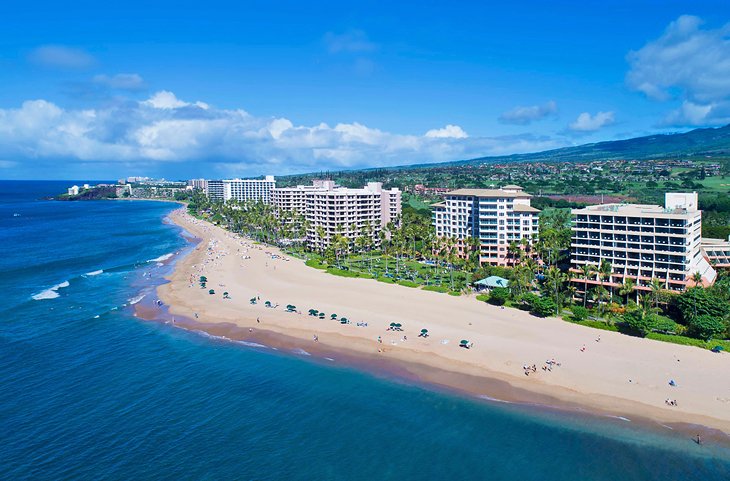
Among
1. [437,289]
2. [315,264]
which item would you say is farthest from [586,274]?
[315,264]

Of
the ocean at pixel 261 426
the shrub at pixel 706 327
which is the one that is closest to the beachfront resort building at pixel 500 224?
the shrub at pixel 706 327

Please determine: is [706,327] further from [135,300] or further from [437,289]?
[135,300]

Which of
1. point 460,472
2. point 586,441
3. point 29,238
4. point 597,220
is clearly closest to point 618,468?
point 586,441

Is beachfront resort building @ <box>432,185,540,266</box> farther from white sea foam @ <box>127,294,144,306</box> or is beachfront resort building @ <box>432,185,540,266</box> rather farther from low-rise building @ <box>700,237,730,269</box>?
white sea foam @ <box>127,294,144,306</box>

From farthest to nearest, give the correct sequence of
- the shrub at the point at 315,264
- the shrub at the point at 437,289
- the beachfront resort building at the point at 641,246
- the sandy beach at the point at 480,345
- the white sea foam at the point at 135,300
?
the shrub at the point at 315,264, the shrub at the point at 437,289, the white sea foam at the point at 135,300, the beachfront resort building at the point at 641,246, the sandy beach at the point at 480,345

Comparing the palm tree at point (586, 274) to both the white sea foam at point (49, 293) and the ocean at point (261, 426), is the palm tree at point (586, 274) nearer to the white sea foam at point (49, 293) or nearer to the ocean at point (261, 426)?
the ocean at point (261, 426)

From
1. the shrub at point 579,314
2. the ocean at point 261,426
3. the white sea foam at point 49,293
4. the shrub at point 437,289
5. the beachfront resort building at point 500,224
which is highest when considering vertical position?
the beachfront resort building at point 500,224
